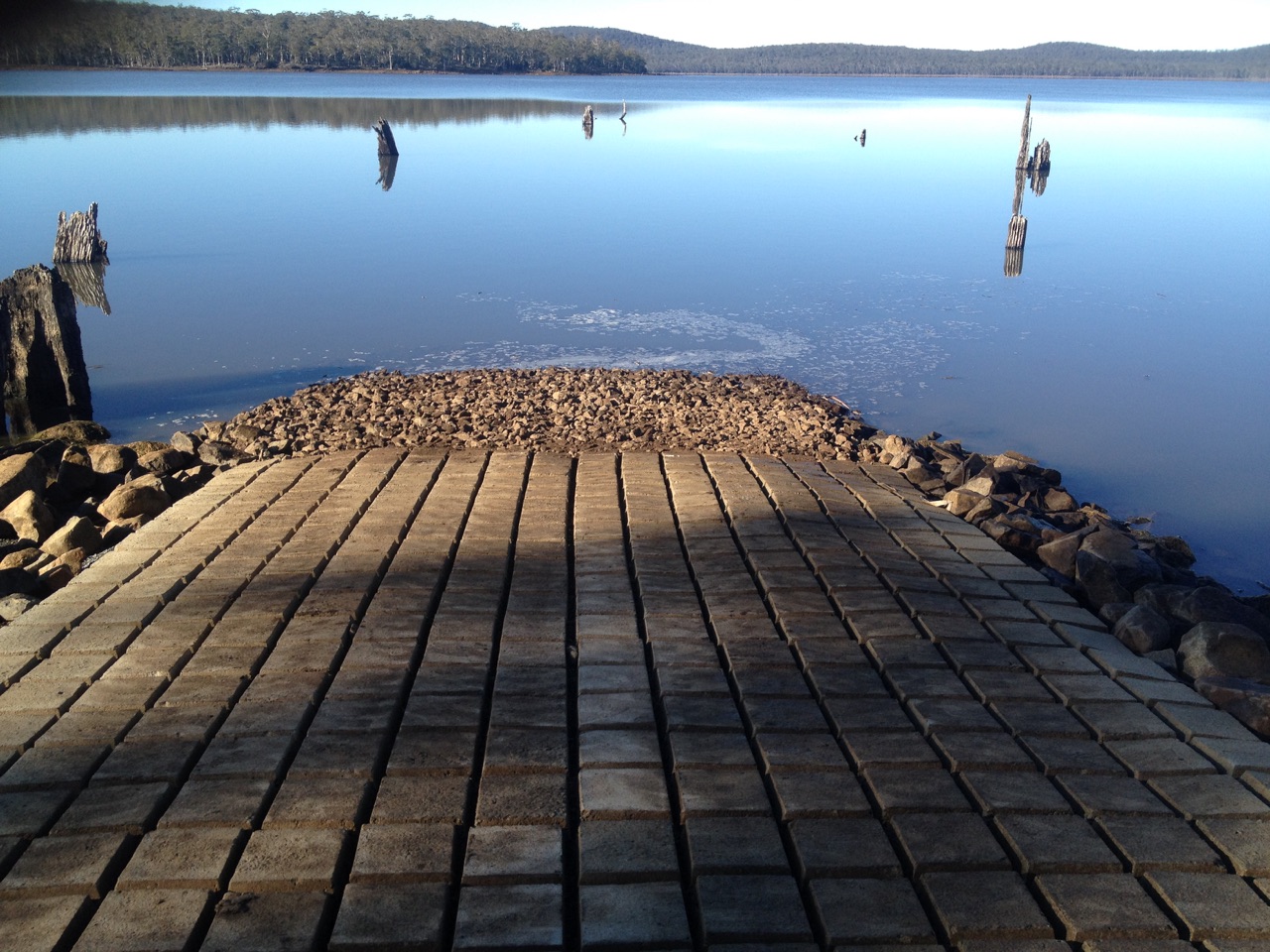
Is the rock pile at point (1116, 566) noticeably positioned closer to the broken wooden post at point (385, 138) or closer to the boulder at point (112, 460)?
the boulder at point (112, 460)

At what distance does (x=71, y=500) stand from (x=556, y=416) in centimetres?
309

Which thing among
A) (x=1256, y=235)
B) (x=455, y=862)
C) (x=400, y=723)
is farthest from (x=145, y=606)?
(x=1256, y=235)

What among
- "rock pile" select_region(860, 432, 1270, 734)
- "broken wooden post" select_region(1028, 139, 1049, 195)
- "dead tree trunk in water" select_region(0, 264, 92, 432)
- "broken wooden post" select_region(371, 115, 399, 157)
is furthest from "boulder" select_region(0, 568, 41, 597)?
"broken wooden post" select_region(1028, 139, 1049, 195)

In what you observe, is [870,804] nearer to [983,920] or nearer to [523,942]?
[983,920]

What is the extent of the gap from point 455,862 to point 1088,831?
65.9 inches

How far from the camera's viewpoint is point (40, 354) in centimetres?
907

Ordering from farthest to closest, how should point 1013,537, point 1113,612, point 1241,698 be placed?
point 1013,537 → point 1113,612 → point 1241,698

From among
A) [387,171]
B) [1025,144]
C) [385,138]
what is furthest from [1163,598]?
[385,138]

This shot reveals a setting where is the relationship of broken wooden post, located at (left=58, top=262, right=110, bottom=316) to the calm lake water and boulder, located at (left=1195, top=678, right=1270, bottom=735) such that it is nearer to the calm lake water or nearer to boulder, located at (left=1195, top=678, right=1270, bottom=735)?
the calm lake water

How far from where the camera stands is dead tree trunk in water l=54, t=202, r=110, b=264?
45.0ft

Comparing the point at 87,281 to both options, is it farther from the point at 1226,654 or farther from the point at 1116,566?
the point at 1226,654

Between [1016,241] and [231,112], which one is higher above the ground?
[231,112]

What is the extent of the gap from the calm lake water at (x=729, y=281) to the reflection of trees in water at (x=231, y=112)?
12.5 ft

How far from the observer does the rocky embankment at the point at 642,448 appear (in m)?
4.82
